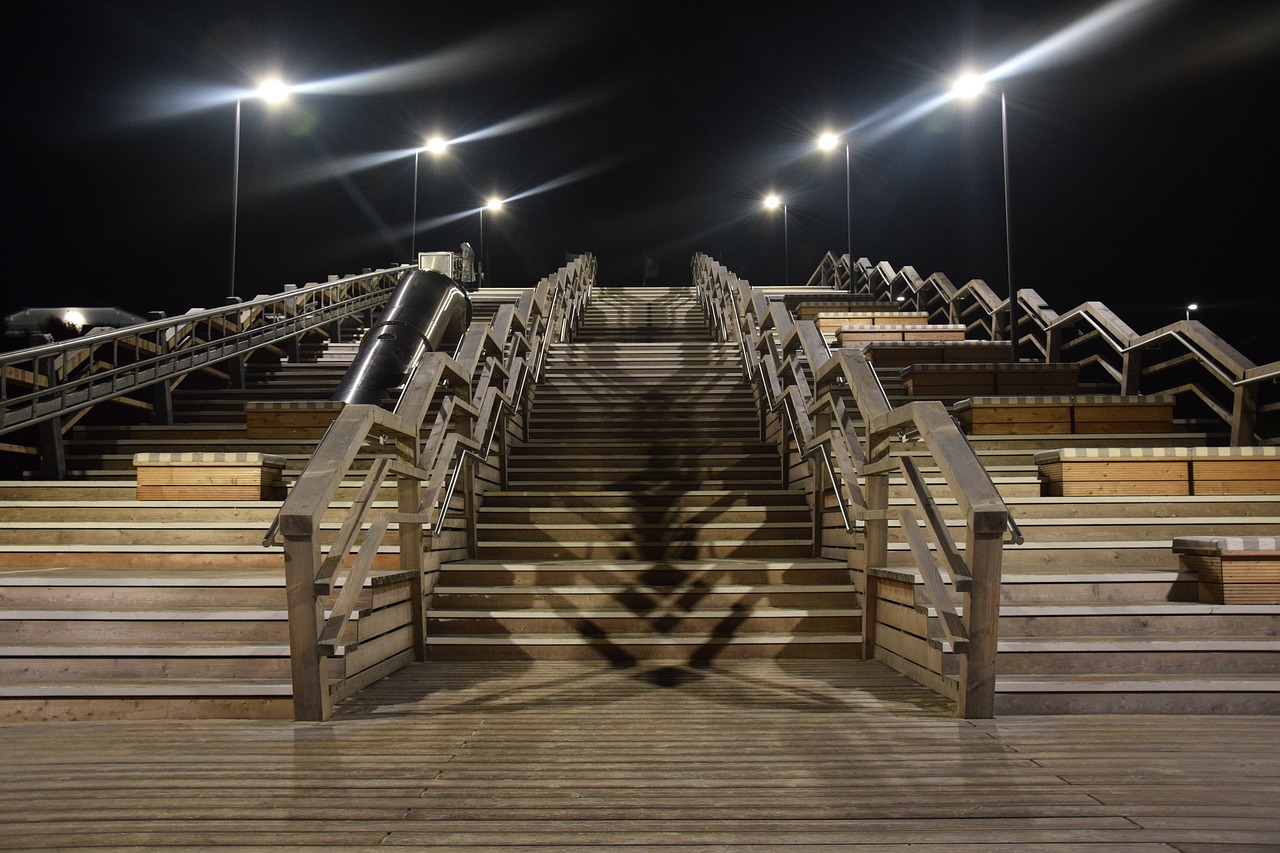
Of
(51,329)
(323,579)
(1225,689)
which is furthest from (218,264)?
(1225,689)

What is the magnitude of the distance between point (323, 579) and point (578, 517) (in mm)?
3254

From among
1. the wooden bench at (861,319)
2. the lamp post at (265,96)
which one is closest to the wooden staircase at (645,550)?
the wooden bench at (861,319)

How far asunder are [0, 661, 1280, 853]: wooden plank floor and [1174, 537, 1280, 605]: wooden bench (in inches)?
43.0

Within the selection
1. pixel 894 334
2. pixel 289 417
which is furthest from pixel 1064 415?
pixel 289 417

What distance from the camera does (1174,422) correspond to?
805 centimetres

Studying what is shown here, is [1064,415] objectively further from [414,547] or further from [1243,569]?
[414,547]

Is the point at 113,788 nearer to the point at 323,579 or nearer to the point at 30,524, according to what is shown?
the point at 323,579

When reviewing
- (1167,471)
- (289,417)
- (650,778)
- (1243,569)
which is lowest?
(650,778)

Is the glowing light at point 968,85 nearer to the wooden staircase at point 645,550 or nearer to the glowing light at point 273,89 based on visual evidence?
the wooden staircase at point 645,550

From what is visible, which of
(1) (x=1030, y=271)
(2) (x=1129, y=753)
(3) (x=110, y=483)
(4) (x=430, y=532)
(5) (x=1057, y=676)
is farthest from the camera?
(1) (x=1030, y=271)

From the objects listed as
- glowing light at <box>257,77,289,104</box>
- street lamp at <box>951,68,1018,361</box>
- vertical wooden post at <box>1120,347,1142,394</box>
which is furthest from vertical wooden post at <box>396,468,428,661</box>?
glowing light at <box>257,77,289,104</box>

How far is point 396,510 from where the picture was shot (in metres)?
5.35

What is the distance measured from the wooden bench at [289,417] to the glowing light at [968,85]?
343 inches

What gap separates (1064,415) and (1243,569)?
11.3 feet
